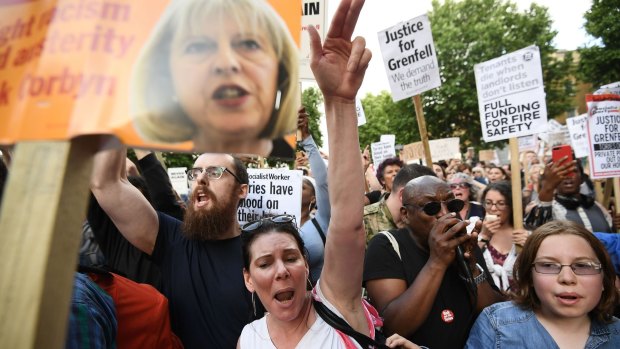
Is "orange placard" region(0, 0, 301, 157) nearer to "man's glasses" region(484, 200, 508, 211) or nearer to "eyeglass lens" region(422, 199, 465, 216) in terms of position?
"eyeglass lens" region(422, 199, 465, 216)

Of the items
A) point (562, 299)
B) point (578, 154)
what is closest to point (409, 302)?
point (562, 299)

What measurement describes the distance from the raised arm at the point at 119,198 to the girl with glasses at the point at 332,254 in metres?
0.74

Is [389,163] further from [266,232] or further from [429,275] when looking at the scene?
[266,232]

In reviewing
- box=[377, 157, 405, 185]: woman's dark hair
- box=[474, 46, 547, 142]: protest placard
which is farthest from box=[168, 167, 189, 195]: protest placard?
box=[474, 46, 547, 142]: protest placard

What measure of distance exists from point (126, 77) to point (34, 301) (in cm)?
43

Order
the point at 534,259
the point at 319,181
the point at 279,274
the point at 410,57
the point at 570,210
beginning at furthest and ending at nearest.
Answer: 1. the point at 410,57
2. the point at 570,210
3. the point at 319,181
4. the point at 534,259
5. the point at 279,274

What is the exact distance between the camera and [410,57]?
5.43 metres

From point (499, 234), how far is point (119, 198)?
3.42 meters

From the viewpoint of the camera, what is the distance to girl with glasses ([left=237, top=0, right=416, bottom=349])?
166 cm

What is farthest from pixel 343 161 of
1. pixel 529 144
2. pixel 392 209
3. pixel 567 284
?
pixel 529 144

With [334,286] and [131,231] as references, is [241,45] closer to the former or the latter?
[334,286]

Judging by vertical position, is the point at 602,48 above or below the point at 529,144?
above

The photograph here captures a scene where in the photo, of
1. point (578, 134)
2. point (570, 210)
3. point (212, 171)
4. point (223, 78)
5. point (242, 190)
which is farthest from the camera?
point (578, 134)

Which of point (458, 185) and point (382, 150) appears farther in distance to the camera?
point (382, 150)
